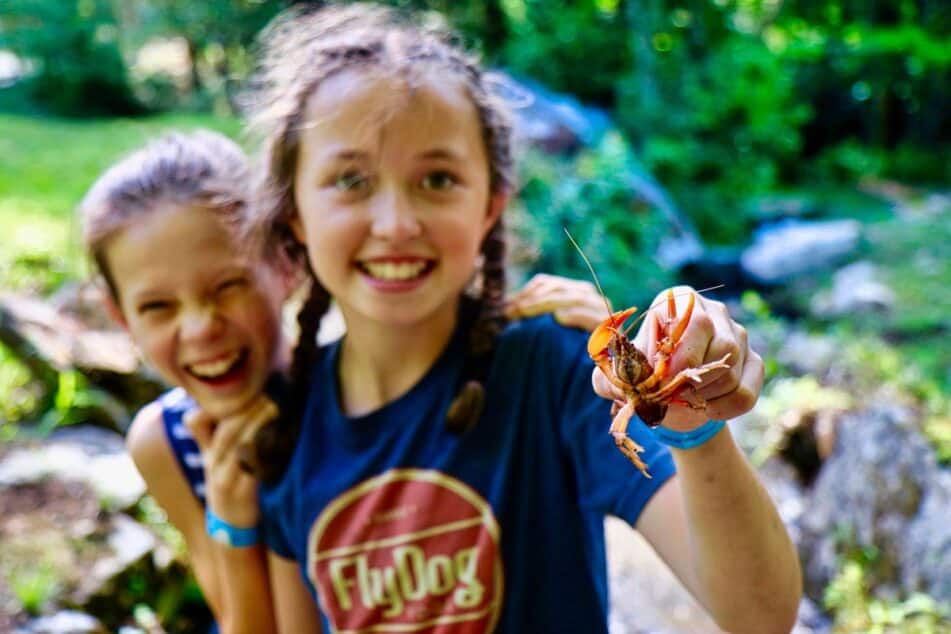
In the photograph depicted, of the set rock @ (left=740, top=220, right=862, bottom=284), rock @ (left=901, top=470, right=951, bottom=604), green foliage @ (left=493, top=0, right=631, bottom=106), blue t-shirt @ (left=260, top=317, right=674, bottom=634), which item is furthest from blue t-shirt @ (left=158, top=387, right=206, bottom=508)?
green foliage @ (left=493, top=0, right=631, bottom=106)

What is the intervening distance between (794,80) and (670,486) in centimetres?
1303

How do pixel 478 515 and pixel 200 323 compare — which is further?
pixel 200 323

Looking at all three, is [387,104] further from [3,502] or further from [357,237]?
[3,502]

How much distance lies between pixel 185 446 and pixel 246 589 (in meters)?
0.38

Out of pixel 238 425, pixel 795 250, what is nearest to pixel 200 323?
pixel 238 425

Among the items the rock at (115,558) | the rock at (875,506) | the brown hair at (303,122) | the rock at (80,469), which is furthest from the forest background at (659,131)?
the brown hair at (303,122)

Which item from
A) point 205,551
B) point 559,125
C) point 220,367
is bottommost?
point 559,125

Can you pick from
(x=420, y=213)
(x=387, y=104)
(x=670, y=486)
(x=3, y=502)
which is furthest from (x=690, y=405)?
(x=3, y=502)

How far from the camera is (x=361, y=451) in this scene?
1.66 metres

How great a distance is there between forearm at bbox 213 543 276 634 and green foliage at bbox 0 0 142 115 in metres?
14.8

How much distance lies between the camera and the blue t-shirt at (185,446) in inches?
78.3

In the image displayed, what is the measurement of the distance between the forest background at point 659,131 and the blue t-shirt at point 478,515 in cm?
136

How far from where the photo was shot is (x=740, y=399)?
95 centimetres

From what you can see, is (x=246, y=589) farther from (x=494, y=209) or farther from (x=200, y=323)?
(x=494, y=209)
